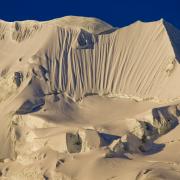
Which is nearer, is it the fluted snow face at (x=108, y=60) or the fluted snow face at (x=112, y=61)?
the fluted snow face at (x=108, y=60)

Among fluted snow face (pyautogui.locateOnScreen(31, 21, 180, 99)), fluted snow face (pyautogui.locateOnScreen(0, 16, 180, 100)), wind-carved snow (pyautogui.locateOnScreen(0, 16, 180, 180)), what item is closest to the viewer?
wind-carved snow (pyautogui.locateOnScreen(0, 16, 180, 180))

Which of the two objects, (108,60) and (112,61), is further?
(108,60)

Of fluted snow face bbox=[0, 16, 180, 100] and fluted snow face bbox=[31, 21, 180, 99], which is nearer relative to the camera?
fluted snow face bbox=[0, 16, 180, 100]

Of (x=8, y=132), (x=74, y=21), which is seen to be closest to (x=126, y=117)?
(x=8, y=132)

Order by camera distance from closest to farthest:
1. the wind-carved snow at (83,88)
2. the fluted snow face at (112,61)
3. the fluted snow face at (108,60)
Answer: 1. the wind-carved snow at (83,88)
2. the fluted snow face at (108,60)
3. the fluted snow face at (112,61)

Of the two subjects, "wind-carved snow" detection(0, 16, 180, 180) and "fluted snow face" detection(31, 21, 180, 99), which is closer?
"wind-carved snow" detection(0, 16, 180, 180)

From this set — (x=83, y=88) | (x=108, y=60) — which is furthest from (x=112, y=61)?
(x=83, y=88)

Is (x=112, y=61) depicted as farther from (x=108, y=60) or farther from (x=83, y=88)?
(x=83, y=88)

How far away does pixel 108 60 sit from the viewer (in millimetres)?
67000

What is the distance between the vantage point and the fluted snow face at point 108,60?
6406cm

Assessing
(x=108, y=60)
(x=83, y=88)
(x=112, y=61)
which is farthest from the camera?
(x=108, y=60)

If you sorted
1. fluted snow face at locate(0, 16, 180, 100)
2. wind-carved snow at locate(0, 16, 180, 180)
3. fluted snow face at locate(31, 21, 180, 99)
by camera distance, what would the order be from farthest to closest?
1. fluted snow face at locate(31, 21, 180, 99)
2. fluted snow face at locate(0, 16, 180, 100)
3. wind-carved snow at locate(0, 16, 180, 180)

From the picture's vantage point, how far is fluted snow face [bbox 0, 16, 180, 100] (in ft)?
210

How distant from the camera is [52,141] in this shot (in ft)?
181
